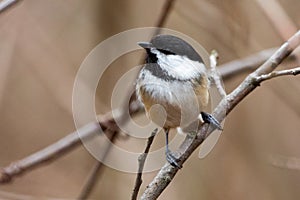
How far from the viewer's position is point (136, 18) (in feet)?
7.83

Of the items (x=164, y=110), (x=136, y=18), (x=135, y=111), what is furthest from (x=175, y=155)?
(x=136, y=18)

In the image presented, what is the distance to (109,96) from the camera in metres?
2.43

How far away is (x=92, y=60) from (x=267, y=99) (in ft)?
2.41

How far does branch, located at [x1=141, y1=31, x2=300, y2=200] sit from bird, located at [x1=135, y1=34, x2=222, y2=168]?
0.10 ft

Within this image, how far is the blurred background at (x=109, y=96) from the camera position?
6.65 ft

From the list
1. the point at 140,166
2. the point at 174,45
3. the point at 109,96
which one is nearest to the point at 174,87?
the point at 174,45

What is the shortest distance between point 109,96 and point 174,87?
1501mm

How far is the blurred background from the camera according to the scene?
79.8 inches

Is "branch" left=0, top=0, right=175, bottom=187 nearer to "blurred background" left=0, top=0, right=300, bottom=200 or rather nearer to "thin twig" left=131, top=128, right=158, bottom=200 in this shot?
"thin twig" left=131, top=128, right=158, bottom=200

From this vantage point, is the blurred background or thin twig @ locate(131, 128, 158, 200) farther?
the blurred background

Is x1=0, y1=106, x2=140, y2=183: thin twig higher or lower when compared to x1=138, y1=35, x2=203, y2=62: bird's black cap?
lower

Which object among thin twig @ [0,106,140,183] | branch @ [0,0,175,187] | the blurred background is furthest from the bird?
the blurred background

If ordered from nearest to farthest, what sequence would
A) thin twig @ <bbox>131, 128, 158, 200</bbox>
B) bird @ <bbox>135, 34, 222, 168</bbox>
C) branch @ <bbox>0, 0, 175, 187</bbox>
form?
thin twig @ <bbox>131, 128, 158, 200</bbox>
bird @ <bbox>135, 34, 222, 168</bbox>
branch @ <bbox>0, 0, 175, 187</bbox>

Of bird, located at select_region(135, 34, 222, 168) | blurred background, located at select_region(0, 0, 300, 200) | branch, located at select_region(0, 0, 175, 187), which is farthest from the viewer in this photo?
blurred background, located at select_region(0, 0, 300, 200)
